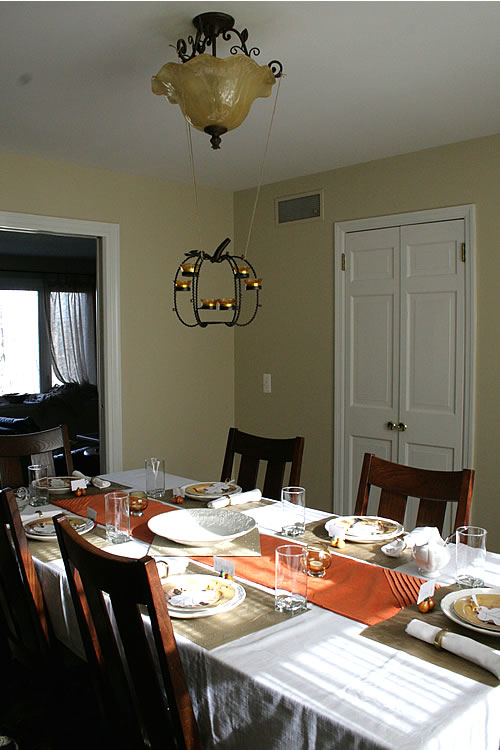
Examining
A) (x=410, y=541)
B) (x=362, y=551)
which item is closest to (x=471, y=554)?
(x=410, y=541)

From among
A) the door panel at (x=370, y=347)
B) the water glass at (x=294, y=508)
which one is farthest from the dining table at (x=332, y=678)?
the door panel at (x=370, y=347)

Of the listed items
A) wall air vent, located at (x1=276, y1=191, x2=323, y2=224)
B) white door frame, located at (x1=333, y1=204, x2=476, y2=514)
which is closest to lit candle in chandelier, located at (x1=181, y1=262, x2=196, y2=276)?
white door frame, located at (x1=333, y1=204, x2=476, y2=514)

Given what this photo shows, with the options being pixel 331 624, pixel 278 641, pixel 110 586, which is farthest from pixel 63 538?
pixel 331 624

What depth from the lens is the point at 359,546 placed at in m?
1.98

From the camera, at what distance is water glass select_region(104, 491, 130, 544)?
6.58ft

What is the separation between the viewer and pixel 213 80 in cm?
208

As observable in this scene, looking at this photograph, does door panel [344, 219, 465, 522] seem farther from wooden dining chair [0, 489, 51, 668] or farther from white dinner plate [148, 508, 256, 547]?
wooden dining chair [0, 489, 51, 668]

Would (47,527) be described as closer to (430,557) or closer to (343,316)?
(430,557)

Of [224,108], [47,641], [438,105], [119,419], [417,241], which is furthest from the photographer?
[119,419]

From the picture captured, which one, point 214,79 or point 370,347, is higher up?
point 214,79

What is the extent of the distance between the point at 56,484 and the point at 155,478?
48 centimetres

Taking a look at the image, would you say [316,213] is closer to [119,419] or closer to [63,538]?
[119,419]

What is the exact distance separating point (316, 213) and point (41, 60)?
2.19 m

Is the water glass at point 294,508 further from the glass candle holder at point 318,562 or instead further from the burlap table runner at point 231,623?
the burlap table runner at point 231,623
